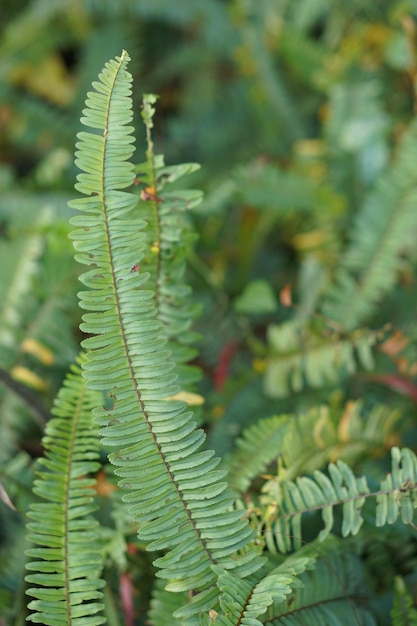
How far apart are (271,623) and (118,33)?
6.73 feet

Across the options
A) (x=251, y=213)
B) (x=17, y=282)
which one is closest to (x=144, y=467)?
(x=17, y=282)

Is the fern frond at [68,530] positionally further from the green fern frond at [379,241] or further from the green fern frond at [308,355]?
the green fern frond at [379,241]

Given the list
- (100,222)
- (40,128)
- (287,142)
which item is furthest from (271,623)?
(40,128)

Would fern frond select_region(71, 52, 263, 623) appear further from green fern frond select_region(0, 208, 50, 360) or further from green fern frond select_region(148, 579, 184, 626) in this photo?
green fern frond select_region(0, 208, 50, 360)

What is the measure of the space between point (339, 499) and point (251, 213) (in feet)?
3.78

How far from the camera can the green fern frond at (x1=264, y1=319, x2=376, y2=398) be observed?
4.93 feet

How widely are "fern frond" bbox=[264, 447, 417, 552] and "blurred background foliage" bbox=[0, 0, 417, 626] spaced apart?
146mm

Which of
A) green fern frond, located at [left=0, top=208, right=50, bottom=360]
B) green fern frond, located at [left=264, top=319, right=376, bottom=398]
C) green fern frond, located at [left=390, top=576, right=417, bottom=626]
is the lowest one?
green fern frond, located at [left=390, top=576, right=417, bottom=626]

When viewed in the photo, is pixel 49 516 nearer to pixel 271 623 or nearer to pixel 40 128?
pixel 271 623

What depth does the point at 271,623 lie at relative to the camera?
41.4 inches

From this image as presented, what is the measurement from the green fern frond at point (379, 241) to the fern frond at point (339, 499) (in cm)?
56

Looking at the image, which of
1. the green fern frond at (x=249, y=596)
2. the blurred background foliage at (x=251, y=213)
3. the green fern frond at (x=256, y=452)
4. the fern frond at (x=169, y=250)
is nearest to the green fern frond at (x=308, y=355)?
the blurred background foliage at (x=251, y=213)

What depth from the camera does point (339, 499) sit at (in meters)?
1.13

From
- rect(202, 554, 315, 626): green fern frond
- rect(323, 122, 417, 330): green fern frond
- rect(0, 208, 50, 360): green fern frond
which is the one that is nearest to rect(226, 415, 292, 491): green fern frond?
rect(202, 554, 315, 626): green fern frond
